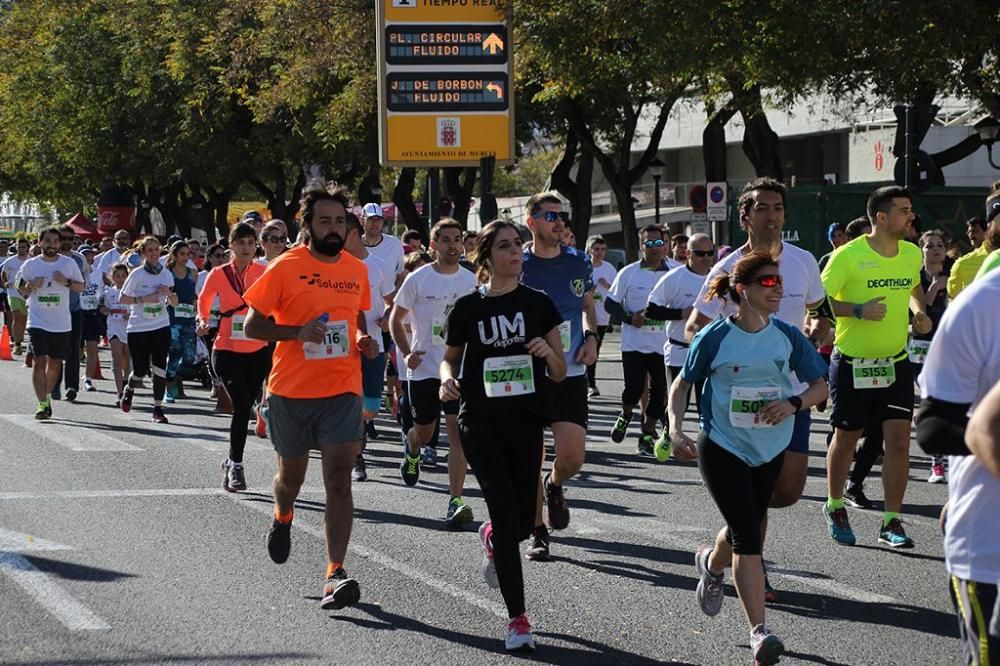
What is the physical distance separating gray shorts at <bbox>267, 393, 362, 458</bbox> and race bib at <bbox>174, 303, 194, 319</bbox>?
11.9m

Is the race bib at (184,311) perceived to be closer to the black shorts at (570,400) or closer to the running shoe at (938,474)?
the running shoe at (938,474)

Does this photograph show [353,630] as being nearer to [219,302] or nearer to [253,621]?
[253,621]

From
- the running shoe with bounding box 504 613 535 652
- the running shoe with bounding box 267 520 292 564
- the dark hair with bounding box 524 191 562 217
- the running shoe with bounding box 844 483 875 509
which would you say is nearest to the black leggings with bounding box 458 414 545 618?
the running shoe with bounding box 504 613 535 652

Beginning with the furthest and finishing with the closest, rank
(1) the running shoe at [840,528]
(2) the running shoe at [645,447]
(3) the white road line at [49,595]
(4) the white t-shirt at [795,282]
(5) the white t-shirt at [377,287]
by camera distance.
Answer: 1. (2) the running shoe at [645,447]
2. (5) the white t-shirt at [377,287]
3. (1) the running shoe at [840,528]
4. (4) the white t-shirt at [795,282]
5. (3) the white road line at [49,595]

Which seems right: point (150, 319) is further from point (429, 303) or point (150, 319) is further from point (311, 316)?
point (311, 316)

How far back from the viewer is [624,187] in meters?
34.0

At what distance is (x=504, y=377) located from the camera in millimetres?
6910

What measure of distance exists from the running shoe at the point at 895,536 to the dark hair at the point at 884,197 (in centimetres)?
166

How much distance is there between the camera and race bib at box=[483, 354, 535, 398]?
6895 mm

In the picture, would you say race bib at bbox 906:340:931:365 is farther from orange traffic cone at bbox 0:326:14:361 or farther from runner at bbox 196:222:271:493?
orange traffic cone at bbox 0:326:14:361

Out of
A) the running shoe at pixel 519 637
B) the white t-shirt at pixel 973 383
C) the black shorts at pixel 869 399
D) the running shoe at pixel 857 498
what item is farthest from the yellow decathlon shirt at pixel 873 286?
the white t-shirt at pixel 973 383

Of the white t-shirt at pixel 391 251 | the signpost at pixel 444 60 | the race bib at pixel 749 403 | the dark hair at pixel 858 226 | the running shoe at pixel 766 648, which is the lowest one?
the running shoe at pixel 766 648

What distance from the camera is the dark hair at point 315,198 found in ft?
25.2

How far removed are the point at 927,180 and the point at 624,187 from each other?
17.3 m
